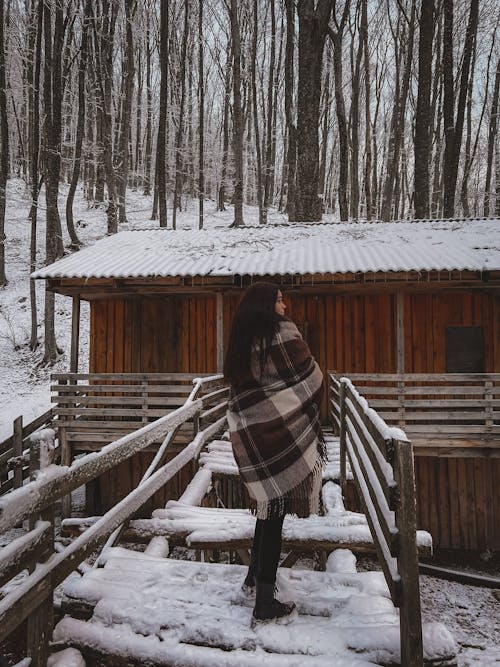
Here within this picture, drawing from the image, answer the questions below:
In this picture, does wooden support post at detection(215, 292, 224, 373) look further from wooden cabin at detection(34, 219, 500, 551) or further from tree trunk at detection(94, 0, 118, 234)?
tree trunk at detection(94, 0, 118, 234)

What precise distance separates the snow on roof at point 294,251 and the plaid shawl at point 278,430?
630 cm

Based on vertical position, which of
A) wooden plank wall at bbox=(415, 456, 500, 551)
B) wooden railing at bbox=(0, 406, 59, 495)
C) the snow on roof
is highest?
the snow on roof

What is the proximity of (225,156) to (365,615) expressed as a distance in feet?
112

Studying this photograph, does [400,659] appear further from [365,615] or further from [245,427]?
[245,427]

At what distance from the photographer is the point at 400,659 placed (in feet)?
6.70

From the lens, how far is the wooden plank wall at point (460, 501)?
9.05 m

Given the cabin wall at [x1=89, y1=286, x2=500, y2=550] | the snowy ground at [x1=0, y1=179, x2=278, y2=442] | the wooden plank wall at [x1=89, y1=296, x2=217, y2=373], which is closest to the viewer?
the cabin wall at [x1=89, y1=286, x2=500, y2=550]

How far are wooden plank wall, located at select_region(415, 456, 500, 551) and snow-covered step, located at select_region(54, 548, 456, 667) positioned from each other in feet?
24.3

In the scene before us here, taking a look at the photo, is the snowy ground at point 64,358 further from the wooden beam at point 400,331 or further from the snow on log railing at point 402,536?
the snow on log railing at point 402,536

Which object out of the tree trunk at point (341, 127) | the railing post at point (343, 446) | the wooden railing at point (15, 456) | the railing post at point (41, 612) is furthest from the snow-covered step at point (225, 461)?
the tree trunk at point (341, 127)

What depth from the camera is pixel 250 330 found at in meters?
2.44

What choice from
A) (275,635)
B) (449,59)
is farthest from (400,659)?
(449,59)

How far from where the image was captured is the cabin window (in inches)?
383

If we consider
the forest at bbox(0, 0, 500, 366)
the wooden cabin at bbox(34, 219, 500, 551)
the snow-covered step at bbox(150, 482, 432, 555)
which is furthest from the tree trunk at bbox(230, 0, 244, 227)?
the snow-covered step at bbox(150, 482, 432, 555)
